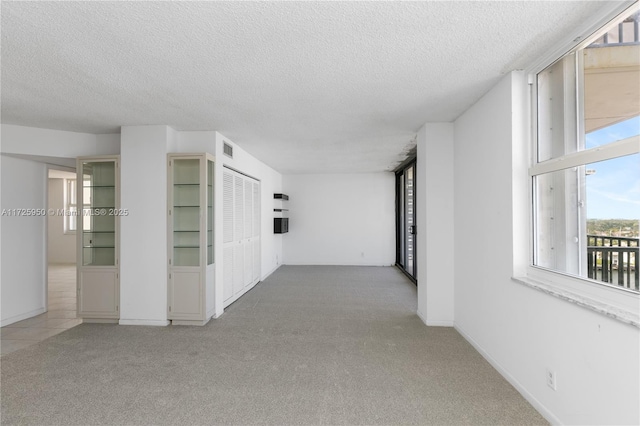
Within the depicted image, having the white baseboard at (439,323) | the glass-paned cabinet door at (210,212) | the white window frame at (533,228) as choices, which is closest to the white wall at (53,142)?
the glass-paned cabinet door at (210,212)

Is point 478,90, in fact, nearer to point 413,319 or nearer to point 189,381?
point 413,319

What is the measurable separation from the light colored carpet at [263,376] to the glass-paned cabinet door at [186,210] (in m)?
0.97

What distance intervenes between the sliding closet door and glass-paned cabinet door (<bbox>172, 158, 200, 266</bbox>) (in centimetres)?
55

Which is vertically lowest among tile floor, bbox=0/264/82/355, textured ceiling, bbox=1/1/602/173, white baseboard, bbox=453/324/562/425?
tile floor, bbox=0/264/82/355

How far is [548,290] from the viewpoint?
2.14 meters

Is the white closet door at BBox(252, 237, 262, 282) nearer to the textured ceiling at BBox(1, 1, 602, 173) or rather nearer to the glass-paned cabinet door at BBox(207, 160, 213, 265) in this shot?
the glass-paned cabinet door at BBox(207, 160, 213, 265)

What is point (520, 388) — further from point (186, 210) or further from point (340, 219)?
point (340, 219)

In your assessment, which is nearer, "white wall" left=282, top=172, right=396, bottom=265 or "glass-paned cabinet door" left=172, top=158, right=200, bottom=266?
"glass-paned cabinet door" left=172, top=158, right=200, bottom=266

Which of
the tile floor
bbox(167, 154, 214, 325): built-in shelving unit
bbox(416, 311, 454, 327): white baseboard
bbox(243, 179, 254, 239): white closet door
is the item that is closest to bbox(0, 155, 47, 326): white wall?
the tile floor

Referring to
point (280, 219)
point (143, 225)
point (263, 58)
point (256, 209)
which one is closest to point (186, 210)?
point (143, 225)

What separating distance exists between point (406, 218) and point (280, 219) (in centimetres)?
315

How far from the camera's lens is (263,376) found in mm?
2746

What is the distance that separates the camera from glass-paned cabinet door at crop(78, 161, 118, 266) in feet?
14.1

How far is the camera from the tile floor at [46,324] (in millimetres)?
3622
